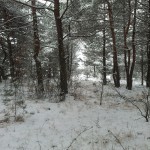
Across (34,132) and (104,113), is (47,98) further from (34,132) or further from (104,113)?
(34,132)

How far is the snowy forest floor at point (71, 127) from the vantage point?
5699 millimetres

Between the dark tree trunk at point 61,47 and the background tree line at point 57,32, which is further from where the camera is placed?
the background tree line at point 57,32

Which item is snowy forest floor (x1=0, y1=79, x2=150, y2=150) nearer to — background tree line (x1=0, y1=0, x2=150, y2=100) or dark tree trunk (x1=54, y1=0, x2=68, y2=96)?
dark tree trunk (x1=54, y1=0, x2=68, y2=96)

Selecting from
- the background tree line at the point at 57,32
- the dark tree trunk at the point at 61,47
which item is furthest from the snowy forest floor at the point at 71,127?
the background tree line at the point at 57,32

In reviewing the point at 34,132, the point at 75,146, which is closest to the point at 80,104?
the point at 34,132

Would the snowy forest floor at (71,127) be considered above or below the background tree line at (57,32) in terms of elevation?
below

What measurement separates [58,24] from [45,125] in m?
→ 5.11

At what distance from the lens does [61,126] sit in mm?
7098

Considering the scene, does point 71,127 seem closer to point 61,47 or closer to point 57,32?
point 61,47

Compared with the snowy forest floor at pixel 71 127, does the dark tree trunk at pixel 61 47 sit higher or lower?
higher

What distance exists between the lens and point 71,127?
704 centimetres

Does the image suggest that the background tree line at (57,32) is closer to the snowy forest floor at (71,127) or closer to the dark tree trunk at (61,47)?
the dark tree trunk at (61,47)

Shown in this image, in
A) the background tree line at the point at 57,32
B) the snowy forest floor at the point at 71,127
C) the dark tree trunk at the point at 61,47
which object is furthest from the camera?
the background tree line at the point at 57,32

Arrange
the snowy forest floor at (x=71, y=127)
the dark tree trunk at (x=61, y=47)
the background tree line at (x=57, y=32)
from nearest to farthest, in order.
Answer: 1. the snowy forest floor at (x=71, y=127)
2. the dark tree trunk at (x=61, y=47)
3. the background tree line at (x=57, y=32)
